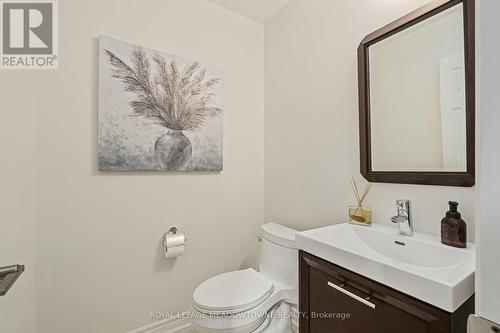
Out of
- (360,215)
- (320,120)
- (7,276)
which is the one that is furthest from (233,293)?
(320,120)

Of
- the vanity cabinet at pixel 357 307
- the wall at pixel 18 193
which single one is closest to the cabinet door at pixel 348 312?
the vanity cabinet at pixel 357 307

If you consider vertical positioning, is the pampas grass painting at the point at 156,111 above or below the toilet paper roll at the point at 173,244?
above

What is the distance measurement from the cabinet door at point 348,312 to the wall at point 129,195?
100 cm

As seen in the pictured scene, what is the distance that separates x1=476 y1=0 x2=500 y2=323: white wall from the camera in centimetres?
34

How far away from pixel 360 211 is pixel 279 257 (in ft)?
1.87

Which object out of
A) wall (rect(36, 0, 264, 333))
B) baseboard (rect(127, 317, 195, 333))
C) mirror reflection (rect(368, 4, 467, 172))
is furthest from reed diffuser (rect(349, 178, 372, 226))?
baseboard (rect(127, 317, 195, 333))

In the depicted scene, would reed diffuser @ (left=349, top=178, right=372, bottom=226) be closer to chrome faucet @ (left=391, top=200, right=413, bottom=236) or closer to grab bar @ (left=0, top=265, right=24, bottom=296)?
chrome faucet @ (left=391, top=200, right=413, bottom=236)

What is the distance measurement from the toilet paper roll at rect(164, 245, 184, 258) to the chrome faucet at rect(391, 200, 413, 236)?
4.22 ft

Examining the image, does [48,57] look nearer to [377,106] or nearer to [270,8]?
[270,8]

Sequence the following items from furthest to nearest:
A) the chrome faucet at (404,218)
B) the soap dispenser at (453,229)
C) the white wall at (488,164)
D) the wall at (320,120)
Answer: the wall at (320,120), the chrome faucet at (404,218), the soap dispenser at (453,229), the white wall at (488,164)

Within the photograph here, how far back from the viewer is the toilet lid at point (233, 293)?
120 centimetres

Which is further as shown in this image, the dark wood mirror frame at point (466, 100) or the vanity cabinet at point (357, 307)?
the dark wood mirror frame at point (466, 100)

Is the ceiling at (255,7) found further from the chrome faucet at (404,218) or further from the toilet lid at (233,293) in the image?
the toilet lid at (233,293)

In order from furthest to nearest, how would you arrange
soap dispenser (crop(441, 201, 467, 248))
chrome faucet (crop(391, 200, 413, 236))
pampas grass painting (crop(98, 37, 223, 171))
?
pampas grass painting (crop(98, 37, 223, 171)) → chrome faucet (crop(391, 200, 413, 236)) → soap dispenser (crop(441, 201, 467, 248))
